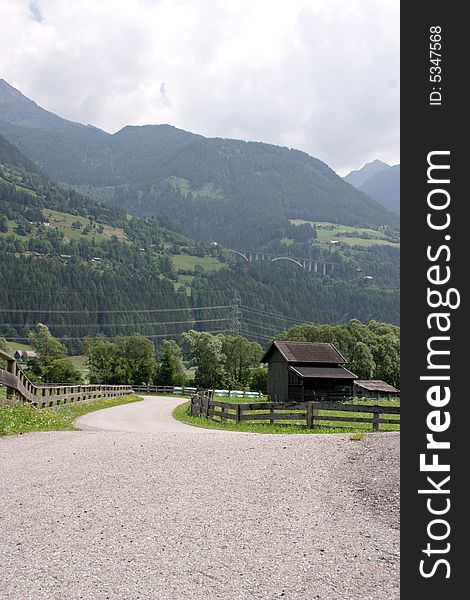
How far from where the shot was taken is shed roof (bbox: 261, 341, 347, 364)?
60.5 m

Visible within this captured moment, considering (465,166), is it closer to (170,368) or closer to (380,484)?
(380,484)

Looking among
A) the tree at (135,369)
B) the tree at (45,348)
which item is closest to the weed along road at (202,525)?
the tree at (135,369)

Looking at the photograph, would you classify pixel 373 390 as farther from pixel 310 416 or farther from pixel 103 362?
pixel 310 416

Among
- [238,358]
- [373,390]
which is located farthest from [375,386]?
[238,358]

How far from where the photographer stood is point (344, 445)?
40.6 ft

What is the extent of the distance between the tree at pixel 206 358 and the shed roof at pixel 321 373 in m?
32.5

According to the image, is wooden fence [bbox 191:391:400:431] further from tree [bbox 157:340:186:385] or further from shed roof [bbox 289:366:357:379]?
tree [bbox 157:340:186:385]

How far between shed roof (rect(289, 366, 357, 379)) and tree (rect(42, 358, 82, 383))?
41.9 metres

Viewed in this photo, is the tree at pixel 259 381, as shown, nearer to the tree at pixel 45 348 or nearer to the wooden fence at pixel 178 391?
the wooden fence at pixel 178 391

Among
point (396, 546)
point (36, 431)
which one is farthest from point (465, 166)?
A: point (36, 431)

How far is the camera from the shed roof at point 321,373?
5788cm

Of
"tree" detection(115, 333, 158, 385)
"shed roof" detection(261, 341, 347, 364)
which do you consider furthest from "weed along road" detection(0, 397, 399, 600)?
"tree" detection(115, 333, 158, 385)

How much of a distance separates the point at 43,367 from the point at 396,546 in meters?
98.8

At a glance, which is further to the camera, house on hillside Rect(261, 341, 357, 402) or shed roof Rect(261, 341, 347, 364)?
shed roof Rect(261, 341, 347, 364)
